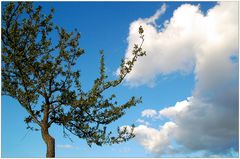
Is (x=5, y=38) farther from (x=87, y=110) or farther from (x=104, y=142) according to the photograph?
(x=104, y=142)

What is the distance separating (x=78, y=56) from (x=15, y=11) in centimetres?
526

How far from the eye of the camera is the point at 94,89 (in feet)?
82.3

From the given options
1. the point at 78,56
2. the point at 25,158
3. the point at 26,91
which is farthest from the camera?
the point at 78,56

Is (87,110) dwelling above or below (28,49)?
below

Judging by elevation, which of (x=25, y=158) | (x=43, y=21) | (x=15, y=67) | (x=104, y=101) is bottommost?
(x=25, y=158)

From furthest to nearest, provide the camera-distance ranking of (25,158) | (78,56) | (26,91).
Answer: (78,56), (26,91), (25,158)

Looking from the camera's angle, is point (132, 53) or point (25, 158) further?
point (132, 53)

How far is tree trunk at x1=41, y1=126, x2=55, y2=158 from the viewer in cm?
2402

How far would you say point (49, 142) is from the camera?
79.9 feet

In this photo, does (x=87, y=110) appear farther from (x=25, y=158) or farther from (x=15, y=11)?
(x=15, y=11)

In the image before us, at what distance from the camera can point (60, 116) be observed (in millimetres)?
25781

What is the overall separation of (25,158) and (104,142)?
5802 millimetres

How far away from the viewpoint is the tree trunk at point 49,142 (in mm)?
24016

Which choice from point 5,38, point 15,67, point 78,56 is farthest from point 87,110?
point 5,38
